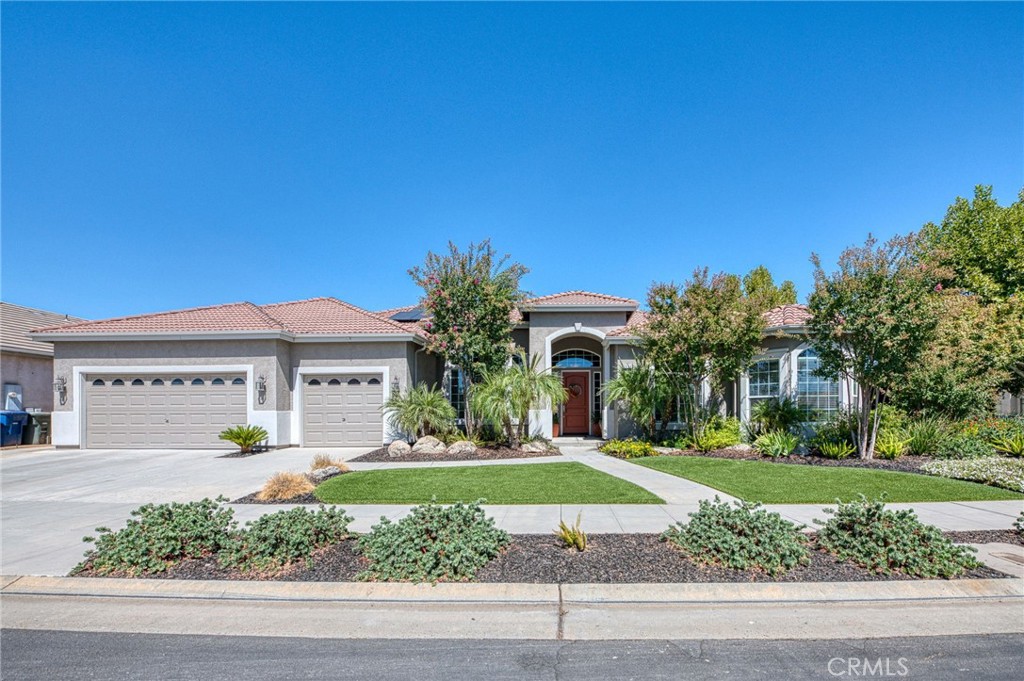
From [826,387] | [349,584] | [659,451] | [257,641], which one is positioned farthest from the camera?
[826,387]

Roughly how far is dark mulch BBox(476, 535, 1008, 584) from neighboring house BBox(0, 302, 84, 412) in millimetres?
20138

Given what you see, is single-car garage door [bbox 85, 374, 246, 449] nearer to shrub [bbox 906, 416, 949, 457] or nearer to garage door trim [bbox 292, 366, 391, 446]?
garage door trim [bbox 292, 366, 391, 446]

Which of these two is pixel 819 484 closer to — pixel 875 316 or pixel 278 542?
pixel 875 316

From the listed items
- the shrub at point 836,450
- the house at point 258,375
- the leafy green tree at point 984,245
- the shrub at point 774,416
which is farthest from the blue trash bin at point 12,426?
the leafy green tree at point 984,245

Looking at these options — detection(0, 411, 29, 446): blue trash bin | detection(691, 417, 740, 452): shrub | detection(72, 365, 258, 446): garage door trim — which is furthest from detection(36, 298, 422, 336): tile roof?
detection(691, 417, 740, 452): shrub

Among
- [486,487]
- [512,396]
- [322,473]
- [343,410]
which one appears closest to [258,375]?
[343,410]

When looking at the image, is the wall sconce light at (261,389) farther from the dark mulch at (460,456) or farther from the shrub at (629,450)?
the shrub at (629,450)

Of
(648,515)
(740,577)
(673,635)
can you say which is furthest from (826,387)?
(673,635)

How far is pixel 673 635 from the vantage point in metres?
4.17

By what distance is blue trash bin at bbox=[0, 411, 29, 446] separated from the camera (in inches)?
672

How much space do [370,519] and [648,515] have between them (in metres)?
3.95

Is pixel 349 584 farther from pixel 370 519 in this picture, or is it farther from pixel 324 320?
pixel 324 320

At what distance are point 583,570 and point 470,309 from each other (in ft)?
34.3
